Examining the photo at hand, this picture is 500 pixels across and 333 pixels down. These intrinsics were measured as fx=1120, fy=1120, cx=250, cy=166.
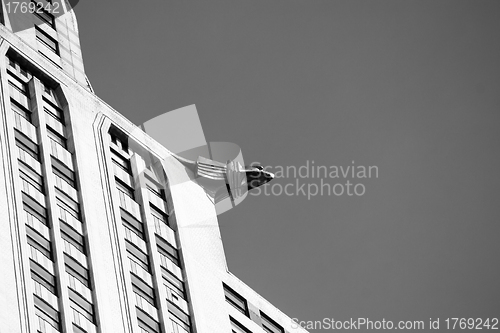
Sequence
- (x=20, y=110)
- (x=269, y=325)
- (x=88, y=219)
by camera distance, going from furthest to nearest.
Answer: (x=269, y=325)
(x=20, y=110)
(x=88, y=219)

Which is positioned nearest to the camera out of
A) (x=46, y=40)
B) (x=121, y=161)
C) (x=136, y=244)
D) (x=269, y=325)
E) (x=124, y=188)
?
(x=136, y=244)

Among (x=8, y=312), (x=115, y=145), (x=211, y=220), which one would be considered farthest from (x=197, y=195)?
(x=8, y=312)

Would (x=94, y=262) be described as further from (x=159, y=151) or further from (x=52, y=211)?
(x=159, y=151)

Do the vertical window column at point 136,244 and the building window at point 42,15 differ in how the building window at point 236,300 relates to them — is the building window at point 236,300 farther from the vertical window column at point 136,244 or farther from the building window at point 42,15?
the building window at point 42,15

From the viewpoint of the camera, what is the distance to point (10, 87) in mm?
Result: 87688

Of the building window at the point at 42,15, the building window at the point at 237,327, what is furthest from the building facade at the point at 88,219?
the building window at the point at 42,15

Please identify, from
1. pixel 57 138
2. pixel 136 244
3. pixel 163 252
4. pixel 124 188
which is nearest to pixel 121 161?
pixel 124 188

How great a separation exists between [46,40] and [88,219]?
22897 mm

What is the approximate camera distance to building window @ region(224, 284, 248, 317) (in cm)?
9619

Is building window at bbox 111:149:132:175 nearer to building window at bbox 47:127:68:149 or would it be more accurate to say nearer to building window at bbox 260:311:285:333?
building window at bbox 47:127:68:149

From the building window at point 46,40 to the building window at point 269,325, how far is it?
29911mm

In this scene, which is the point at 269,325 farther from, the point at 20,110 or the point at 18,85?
the point at 18,85

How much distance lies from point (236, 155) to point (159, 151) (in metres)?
9.04

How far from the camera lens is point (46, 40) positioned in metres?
99.9
